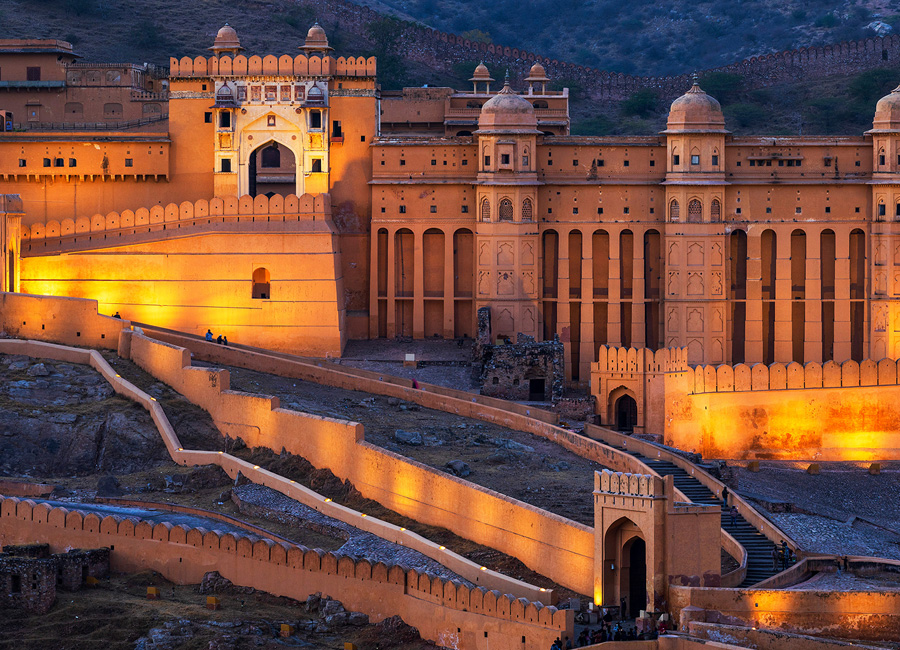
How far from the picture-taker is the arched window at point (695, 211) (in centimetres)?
6644

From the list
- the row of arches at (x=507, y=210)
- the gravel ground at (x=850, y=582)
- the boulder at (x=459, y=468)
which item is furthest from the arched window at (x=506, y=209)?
the gravel ground at (x=850, y=582)

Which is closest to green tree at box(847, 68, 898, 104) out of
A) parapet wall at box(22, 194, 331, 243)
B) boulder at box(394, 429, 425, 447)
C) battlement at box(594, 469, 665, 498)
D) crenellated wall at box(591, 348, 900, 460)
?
crenellated wall at box(591, 348, 900, 460)

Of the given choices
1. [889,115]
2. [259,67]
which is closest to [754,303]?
[889,115]

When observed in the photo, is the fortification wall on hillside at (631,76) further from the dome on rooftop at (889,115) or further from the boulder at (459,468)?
the boulder at (459,468)

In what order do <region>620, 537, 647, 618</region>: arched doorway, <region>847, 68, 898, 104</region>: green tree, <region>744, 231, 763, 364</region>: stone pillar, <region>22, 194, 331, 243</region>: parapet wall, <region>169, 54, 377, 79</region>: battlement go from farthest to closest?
<region>847, 68, 898, 104</region>: green tree < <region>169, 54, 377, 79</region>: battlement < <region>744, 231, 763, 364</region>: stone pillar < <region>22, 194, 331, 243</region>: parapet wall < <region>620, 537, 647, 618</region>: arched doorway

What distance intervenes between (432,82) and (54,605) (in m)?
54.6

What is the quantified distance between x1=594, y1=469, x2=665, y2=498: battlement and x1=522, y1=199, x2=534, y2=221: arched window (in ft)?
75.5

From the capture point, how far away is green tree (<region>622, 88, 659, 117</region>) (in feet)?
309

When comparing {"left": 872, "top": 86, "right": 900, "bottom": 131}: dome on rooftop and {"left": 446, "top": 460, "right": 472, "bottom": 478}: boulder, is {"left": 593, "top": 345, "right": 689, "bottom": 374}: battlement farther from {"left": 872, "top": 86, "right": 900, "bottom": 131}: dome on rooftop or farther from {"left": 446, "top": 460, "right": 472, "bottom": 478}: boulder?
{"left": 872, "top": 86, "right": 900, "bottom": 131}: dome on rooftop

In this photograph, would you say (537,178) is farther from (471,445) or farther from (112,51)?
(112,51)

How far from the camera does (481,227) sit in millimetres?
66500

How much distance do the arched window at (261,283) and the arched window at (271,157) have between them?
48.6ft

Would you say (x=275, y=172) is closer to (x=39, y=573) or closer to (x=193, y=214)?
(x=193, y=214)

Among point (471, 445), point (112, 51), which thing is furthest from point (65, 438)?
point (112, 51)
